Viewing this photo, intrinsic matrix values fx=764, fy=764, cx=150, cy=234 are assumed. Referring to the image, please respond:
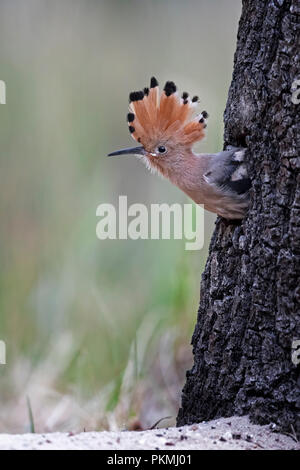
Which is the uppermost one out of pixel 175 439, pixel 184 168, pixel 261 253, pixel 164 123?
pixel 164 123

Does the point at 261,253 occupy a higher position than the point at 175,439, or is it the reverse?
the point at 261,253

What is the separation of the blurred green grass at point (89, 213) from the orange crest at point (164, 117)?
3.70 feet

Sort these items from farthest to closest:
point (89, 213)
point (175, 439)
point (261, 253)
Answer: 1. point (89, 213)
2. point (261, 253)
3. point (175, 439)

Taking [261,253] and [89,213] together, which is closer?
[261,253]

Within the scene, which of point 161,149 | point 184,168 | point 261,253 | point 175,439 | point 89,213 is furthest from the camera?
point 89,213

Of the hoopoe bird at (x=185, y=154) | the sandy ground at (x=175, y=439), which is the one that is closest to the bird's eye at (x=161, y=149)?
the hoopoe bird at (x=185, y=154)

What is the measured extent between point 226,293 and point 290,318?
33 cm

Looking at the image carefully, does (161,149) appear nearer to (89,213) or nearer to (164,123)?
(164,123)

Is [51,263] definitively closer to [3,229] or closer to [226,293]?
[3,229]

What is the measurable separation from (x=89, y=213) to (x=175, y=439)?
2.66 metres

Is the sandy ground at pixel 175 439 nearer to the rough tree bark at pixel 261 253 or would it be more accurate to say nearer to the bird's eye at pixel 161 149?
the rough tree bark at pixel 261 253

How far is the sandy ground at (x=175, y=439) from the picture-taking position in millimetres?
2195

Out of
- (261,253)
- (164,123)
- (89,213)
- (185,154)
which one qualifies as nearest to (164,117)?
(164,123)

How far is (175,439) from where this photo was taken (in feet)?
7.60
